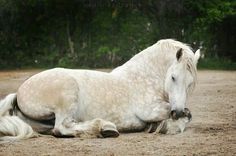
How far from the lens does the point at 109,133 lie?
6.01 m

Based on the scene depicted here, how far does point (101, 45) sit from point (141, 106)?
18680 millimetres

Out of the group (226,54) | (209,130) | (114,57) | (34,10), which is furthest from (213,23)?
(209,130)

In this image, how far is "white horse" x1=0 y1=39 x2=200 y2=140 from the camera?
6.10 meters

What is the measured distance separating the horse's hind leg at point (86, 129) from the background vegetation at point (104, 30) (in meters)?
18.4

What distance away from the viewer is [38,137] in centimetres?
618

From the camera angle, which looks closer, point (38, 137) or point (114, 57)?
point (38, 137)

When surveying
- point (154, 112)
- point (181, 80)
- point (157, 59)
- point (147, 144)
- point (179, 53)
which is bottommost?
point (147, 144)

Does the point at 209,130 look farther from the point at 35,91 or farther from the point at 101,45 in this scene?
the point at 101,45

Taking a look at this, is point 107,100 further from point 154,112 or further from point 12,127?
point 12,127

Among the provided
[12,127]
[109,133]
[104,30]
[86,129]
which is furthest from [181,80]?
[104,30]

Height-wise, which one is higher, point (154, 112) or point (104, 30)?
point (154, 112)

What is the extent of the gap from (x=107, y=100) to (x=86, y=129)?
1.71 feet

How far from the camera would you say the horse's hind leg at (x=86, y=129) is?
5992mm

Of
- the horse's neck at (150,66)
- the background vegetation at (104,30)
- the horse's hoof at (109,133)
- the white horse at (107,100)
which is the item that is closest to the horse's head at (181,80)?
the white horse at (107,100)
